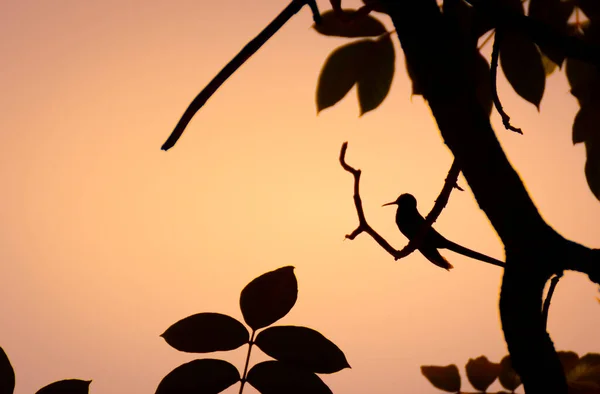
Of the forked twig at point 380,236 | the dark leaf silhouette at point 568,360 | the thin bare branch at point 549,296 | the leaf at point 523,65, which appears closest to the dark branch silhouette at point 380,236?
the forked twig at point 380,236

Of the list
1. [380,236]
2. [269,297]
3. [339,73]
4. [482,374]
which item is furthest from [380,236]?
[482,374]

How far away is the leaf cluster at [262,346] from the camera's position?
14.3 inches

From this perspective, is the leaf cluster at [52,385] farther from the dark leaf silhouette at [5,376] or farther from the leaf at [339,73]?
the leaf at [339,73]

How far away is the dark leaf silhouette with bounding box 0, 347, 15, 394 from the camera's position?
352mm

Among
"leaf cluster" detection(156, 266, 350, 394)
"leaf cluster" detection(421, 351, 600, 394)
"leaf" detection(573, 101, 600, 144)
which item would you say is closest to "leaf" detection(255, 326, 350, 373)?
"leaf cluster" detection(156, 266, 350, 394)

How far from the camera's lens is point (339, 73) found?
1.99ft

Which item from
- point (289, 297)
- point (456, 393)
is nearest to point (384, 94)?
point (289, 297)

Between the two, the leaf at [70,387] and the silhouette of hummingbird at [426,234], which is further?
the silhouette of hummingbird at [426,234]

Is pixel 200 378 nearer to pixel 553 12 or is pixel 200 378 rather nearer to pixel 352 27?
pixel 352 27

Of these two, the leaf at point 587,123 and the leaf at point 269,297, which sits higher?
the leaf at point 587,123

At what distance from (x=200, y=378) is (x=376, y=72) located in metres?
0.44

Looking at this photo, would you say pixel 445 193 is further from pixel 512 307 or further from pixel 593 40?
pixel 593 40

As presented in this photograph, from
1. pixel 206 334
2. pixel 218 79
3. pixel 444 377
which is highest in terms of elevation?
pixel 218 79

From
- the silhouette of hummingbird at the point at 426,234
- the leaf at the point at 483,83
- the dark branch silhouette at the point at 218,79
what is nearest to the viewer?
the dark branch silhouette at the point at 218,79
